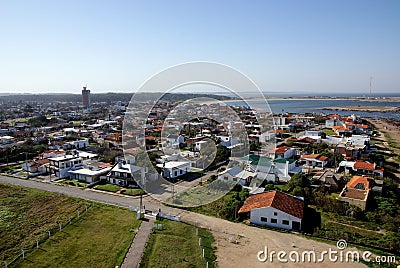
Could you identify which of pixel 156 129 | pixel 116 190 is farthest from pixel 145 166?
pixel 156 129

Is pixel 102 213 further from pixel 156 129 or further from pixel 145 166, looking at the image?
pixel 156 129

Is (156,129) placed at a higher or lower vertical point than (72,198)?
higher

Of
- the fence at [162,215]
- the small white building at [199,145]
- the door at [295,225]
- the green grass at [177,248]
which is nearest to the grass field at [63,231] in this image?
the fence at [162,215]

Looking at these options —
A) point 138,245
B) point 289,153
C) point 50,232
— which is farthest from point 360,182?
point 50,232

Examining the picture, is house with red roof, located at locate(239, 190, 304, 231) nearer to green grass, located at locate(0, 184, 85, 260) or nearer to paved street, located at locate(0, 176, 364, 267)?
paved street, located at locate(0, 176, 364, 267)

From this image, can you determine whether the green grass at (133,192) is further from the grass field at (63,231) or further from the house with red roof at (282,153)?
the house with red roof at (282,153)

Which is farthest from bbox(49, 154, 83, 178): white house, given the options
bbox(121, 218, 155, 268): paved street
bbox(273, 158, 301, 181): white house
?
bbox(273, 158, 301, 181): white house

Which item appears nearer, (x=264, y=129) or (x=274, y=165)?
(x=274, y=165)
